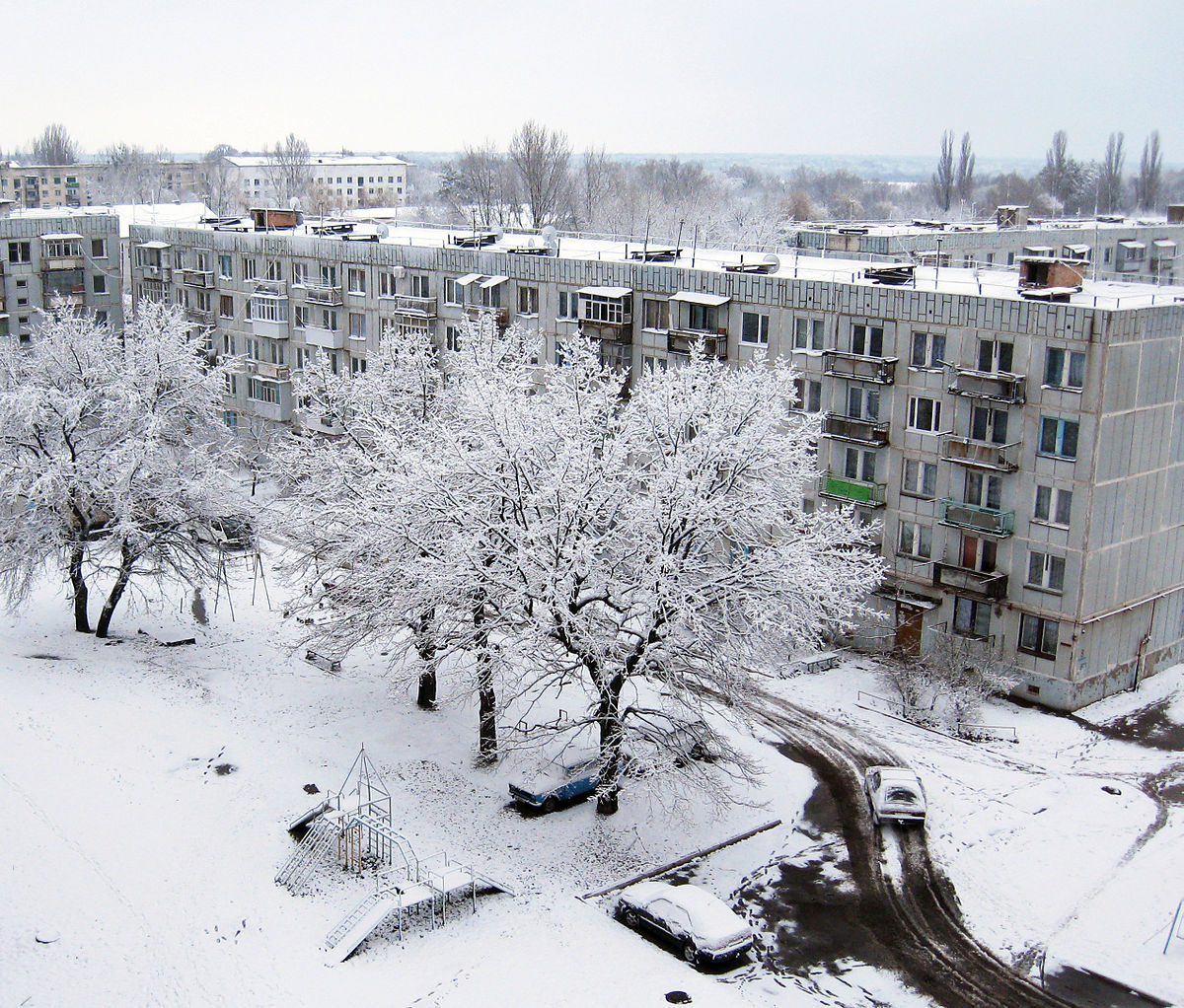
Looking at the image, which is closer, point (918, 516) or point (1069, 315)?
point (1069, 315)

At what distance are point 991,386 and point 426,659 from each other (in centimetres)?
2332

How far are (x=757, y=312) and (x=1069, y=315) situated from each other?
564 inches

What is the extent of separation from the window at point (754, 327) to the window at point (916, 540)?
10439mm

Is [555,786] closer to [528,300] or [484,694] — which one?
[484,694]

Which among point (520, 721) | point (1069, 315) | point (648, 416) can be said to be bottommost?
point (520, 721)

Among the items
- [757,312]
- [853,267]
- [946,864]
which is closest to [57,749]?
[946,864]

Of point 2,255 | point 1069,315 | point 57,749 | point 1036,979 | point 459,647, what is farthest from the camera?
point 2,255

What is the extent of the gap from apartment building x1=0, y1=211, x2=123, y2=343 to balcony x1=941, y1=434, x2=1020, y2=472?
59.7 meters

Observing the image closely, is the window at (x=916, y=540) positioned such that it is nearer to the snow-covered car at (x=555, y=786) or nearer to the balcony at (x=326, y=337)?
the snow-covered car at (x=555, y=786)

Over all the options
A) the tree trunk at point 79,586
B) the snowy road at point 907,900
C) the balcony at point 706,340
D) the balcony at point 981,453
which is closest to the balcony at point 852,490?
the balcony at point 981,453

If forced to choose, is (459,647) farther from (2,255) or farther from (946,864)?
(2,255)

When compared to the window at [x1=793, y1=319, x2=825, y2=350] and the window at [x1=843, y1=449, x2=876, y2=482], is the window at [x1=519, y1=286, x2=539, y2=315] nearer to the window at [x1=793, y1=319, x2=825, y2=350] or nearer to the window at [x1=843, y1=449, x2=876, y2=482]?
the window at [x1=793, y1=319, x2=825, y2=350]

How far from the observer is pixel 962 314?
4666 cm

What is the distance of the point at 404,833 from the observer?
35.4m
